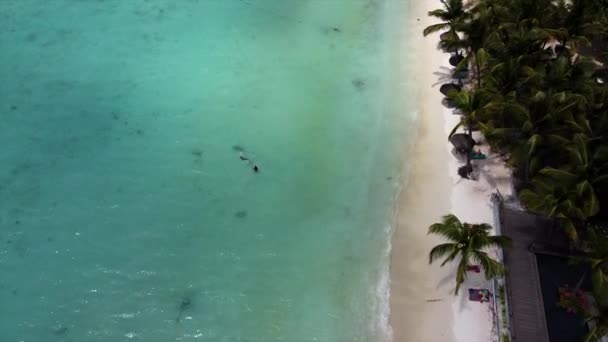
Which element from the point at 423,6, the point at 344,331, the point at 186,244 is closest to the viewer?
the point at 344,331

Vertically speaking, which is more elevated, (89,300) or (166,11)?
(166,11)

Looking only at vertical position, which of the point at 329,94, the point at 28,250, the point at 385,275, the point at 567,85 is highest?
the point at 329,94

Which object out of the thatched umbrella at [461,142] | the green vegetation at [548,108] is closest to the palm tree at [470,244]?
the green vegetation at [548,108]

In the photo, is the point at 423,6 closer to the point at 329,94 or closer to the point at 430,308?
the point at 329,94

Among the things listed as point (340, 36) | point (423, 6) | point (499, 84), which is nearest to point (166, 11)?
point (340, 36)

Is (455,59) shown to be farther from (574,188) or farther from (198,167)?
(198,167)

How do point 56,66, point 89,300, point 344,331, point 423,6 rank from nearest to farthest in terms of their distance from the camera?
point 344,331 → point 89,300 → point 56,66 → point 423,6

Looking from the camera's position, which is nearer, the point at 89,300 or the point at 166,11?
the point at 89,300
